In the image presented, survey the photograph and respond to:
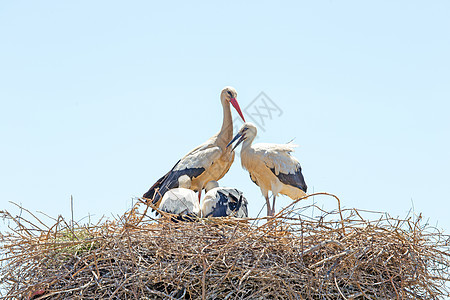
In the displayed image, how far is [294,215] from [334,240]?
1.12 feet

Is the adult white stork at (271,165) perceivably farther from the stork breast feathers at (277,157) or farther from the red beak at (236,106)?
the red beak at (236,106)

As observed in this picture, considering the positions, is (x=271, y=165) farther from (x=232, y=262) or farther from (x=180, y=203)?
(x=232, y=262)

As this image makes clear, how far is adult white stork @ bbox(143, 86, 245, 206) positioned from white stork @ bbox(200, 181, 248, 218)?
1.35 meters

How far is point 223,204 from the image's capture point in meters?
5.03

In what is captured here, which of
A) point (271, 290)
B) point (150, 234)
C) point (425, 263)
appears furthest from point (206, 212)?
point (425, 263)

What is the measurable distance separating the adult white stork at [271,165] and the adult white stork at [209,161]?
0.23 m

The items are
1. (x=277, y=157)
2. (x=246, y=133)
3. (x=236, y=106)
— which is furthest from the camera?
(x=236, y=106)

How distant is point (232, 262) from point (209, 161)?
9.51ft

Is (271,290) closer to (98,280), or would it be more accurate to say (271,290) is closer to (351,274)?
(351,274)

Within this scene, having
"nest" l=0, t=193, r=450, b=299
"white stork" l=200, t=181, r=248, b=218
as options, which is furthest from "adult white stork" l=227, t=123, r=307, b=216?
"nest" l=0, t=193, r=450, b=299

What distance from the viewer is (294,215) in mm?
4031

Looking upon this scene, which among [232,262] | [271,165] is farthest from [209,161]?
[232,262]

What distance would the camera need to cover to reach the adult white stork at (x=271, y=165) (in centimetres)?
→ 652

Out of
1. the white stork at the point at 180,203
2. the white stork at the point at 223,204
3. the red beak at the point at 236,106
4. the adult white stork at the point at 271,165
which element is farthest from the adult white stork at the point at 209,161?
the white stork at the point at 223,204
